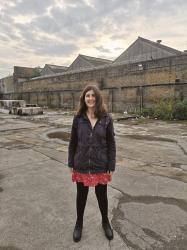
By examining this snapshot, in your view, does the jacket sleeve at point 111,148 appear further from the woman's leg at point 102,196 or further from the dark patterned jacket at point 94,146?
the woman's leg at point 102,196

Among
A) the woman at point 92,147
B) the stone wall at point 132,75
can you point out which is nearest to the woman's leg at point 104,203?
the woman at point 92,147

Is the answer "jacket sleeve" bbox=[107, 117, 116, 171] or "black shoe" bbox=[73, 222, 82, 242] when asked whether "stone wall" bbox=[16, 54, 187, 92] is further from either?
"black shoe" bbox=[73, 222, 82, 242]

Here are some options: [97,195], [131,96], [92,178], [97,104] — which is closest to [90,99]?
[97,104]

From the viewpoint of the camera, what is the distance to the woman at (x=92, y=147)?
265 cm

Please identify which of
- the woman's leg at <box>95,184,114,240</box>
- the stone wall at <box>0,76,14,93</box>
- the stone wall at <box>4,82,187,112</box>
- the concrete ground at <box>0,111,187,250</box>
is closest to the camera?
A: the concrete ground at <box>0,111,187,250</box>

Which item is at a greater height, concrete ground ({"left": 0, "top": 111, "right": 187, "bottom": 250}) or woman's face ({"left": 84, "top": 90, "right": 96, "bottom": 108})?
woman's face ({"left": 84, "top": 90, "right": 96, "bottom": 108})

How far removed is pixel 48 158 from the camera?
6172mm

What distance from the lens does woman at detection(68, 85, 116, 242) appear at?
265 centimetres

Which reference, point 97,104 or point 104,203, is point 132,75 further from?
point 104,203

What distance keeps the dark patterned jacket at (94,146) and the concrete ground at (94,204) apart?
831 mm

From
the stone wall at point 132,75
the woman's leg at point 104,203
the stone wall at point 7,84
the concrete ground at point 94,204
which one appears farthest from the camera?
the stone wall at point 7,84

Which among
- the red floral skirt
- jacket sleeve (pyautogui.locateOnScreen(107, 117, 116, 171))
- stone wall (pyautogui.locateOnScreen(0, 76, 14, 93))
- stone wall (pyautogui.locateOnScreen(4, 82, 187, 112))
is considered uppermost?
stone wall (pyautogui.locateOnScreen(0, 76, 14, 93))

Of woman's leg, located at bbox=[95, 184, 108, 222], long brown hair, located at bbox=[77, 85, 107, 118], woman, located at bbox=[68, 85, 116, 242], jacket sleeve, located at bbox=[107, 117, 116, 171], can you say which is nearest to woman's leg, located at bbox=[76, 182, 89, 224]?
woman, located at bbox=[68, 85, 116, 242]

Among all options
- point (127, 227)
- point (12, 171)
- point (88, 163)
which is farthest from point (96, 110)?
point (12, 171)
